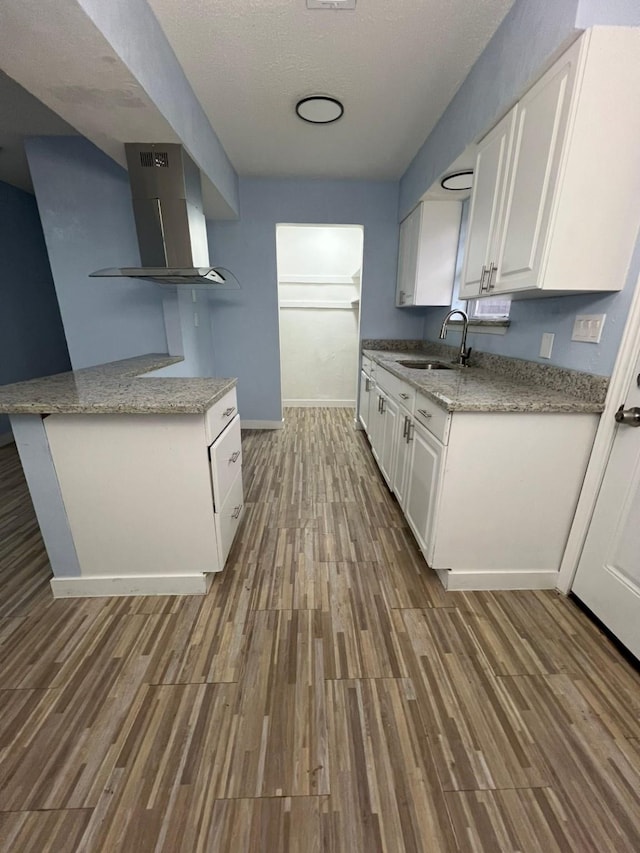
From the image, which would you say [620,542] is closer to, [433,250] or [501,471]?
[501,471]

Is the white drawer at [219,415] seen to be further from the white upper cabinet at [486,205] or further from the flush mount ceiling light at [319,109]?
the flush mount ceiling light at [319,109]

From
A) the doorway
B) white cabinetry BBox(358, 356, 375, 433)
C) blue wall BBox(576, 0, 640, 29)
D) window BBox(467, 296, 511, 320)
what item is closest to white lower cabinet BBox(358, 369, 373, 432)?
white cabinetry BBox(358, 356, 375, 433)

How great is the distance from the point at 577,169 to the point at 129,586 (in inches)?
98.0

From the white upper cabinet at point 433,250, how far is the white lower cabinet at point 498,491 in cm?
162

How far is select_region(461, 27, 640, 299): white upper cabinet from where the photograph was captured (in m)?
1.14

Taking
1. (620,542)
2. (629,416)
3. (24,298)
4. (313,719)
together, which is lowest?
(313,719)

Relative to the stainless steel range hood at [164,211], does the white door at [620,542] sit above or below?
below

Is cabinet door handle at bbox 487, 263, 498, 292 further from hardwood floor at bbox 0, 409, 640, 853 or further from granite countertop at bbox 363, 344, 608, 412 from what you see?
hardwood floor at bbox 0, 409, 640, 853

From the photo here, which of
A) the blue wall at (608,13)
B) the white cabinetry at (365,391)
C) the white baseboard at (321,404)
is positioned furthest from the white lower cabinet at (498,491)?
the white baseboard at (321,404)

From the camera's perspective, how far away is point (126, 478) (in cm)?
146

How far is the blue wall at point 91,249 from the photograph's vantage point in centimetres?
232

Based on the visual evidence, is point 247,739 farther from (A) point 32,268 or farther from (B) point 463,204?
(A) point 32,268

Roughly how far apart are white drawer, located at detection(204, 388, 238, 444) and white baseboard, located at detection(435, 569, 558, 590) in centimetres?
129

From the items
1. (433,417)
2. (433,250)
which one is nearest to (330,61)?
(433,250)
